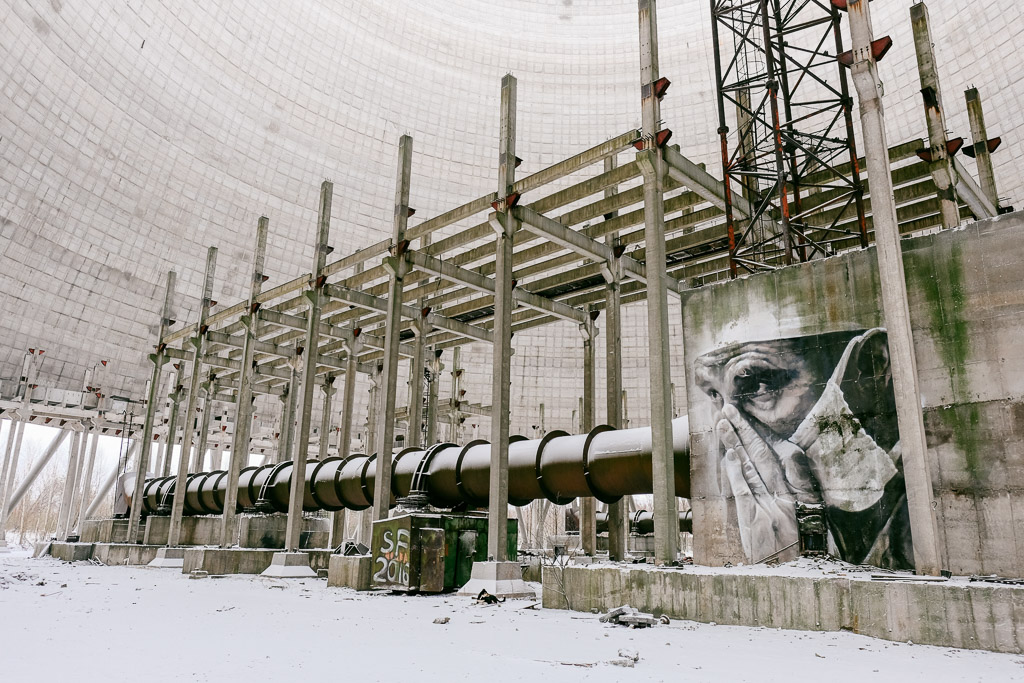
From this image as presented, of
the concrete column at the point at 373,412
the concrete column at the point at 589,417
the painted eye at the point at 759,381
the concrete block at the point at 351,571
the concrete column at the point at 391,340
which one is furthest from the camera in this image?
the concrete column at the point at 373,412

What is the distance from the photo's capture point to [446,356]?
118ft

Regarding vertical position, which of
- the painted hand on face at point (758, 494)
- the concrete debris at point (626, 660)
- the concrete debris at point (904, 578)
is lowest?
the concrete debris at point (626, 660)

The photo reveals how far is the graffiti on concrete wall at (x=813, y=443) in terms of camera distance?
995cm

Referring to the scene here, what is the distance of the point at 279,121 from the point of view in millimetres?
31422

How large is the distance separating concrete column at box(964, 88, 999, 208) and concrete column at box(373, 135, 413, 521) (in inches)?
576

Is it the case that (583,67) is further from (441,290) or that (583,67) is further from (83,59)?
(83,59)

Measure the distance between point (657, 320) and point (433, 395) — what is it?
47.8 feet

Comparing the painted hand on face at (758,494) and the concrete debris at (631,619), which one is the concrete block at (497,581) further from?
the painted hand on face at (758,494)

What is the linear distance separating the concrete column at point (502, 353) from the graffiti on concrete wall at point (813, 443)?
4985mm

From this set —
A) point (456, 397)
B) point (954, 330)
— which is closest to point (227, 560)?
point (456, 397)

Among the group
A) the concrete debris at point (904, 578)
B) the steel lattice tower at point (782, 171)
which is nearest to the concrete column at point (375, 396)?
the steel lattice tower at point (782, 171)

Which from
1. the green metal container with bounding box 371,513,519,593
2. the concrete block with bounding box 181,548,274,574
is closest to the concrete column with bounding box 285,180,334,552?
the concrete block with bounding box 181,548,274,574

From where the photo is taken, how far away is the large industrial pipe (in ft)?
45.3

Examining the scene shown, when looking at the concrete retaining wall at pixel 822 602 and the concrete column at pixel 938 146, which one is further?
the concrete column at pixel 938 146
